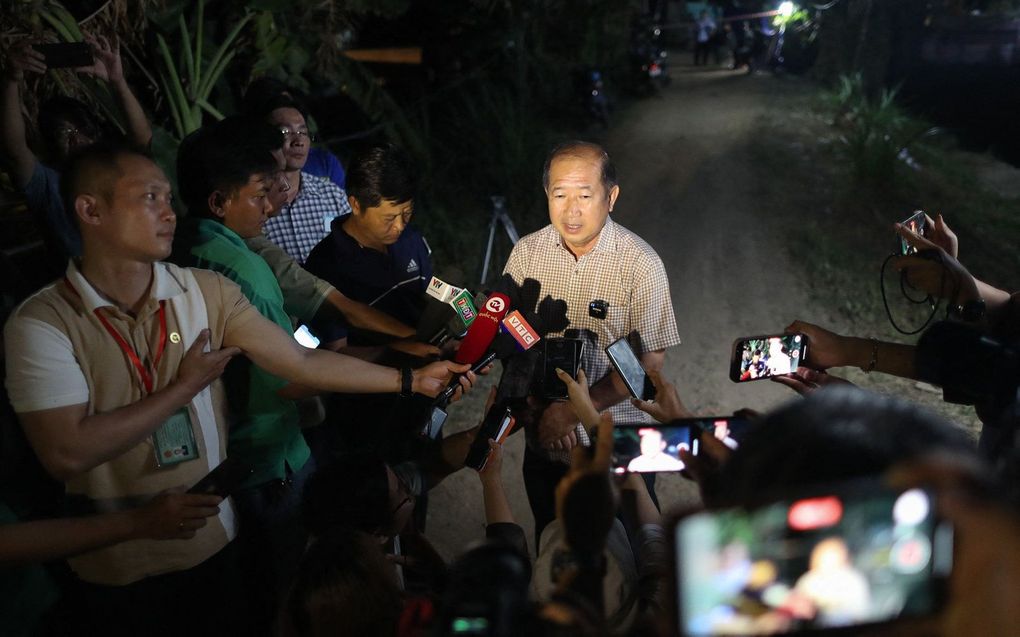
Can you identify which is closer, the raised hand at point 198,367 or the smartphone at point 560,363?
the raised hand at point 198,367

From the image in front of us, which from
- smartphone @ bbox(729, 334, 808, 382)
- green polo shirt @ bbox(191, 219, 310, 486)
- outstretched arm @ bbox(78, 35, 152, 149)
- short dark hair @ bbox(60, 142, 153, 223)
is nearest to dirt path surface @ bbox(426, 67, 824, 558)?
green polo shirt @ bbox(191, 219, 310, 486)

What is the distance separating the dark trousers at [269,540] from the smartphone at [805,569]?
148cm

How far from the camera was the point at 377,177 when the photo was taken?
2684 millimetres

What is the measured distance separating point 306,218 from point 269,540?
1.75 meters

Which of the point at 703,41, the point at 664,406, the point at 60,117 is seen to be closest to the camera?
the point at 664,406

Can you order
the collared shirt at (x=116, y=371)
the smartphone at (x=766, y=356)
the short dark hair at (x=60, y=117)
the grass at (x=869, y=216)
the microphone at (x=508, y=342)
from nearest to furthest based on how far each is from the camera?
the collared shirt at (x=116, y=371), the smartphone at (x=766, y=356), the microphone at (x=508, y=342), the short dark hair at (x=60, y=117), the grass at (x=869, y=216)

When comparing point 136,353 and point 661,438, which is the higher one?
point 136,353

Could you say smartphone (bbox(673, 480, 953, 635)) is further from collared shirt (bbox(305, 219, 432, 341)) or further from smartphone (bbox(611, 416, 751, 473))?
collared shirt (bbox(305, 219, 432, 341))

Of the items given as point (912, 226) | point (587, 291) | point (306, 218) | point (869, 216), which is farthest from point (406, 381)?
point (869, 216)

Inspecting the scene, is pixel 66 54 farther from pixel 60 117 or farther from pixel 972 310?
pixel 972 310

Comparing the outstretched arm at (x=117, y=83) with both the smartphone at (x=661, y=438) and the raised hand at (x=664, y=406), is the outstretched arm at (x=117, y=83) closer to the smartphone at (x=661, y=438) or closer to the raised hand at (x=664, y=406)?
the raised hand at (x=664, y=406)

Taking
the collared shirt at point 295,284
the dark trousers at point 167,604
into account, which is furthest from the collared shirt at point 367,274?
the dark trousers at point 167,604

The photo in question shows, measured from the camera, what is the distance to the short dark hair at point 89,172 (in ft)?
5.44

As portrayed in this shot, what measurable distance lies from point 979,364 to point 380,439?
6.75ft
